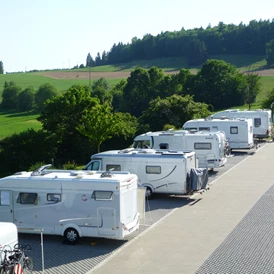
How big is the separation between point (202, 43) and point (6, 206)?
120 m

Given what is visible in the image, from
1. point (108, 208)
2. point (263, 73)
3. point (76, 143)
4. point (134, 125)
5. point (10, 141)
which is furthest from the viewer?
point (263, 73)

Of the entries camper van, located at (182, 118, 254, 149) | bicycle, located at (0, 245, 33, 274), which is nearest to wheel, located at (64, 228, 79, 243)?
bicycle, located at (0, 245, 33, 274)

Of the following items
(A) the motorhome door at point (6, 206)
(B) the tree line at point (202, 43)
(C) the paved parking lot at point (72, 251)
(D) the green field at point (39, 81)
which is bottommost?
(C) the paved parking lot at point (72, 251)

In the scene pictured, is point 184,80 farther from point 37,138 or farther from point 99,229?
point 99,229

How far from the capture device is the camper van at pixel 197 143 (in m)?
25.9

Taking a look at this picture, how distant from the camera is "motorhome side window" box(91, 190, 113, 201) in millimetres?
14266

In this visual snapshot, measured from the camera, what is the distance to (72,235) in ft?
48.1

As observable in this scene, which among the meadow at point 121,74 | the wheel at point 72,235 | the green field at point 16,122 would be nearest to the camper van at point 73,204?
the wheel at point 72,235

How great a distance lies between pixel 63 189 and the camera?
1473cm

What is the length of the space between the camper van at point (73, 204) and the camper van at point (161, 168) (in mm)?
4723

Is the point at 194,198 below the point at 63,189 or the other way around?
below

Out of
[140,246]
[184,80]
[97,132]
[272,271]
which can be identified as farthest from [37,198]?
[184,80]

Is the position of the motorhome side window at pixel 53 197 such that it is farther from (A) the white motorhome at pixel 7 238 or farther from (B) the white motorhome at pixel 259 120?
(B) the white motorhome at pixel 259 120

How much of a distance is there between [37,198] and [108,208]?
90.7 inches
